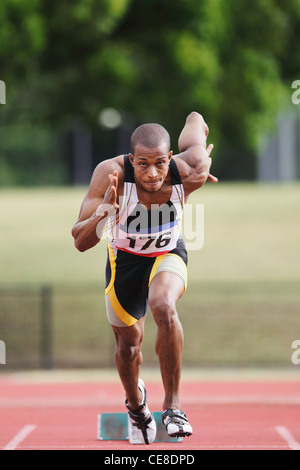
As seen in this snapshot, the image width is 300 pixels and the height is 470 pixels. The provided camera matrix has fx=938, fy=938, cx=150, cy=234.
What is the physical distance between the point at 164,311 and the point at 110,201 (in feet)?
2.84

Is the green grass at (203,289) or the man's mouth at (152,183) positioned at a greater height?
the man's mouth at (152,183)

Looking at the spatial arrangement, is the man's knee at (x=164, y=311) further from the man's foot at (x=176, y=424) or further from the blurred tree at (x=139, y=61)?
the blurred tree at (x=139, y=61)

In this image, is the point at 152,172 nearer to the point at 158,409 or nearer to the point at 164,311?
the point at 164,311

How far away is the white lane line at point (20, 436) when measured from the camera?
29.2 feet

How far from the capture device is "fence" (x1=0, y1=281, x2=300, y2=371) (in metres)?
15.9

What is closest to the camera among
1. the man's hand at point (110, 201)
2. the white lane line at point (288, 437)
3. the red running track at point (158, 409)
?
the man's hand at point (110, 201)

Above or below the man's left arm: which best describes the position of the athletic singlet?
below

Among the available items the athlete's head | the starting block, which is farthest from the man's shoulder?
the starting block

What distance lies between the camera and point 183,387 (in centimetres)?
1379

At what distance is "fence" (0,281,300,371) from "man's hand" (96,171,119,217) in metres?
9.35

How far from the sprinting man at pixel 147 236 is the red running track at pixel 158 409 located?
180 centimetres

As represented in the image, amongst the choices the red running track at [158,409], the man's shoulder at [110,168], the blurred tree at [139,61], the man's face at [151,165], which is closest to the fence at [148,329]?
the red running track at [158,409]

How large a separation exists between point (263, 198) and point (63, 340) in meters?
16.7

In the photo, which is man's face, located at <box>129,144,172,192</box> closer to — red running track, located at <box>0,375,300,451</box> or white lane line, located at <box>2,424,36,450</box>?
red running track, located at <box>0,375,300,451</box>
